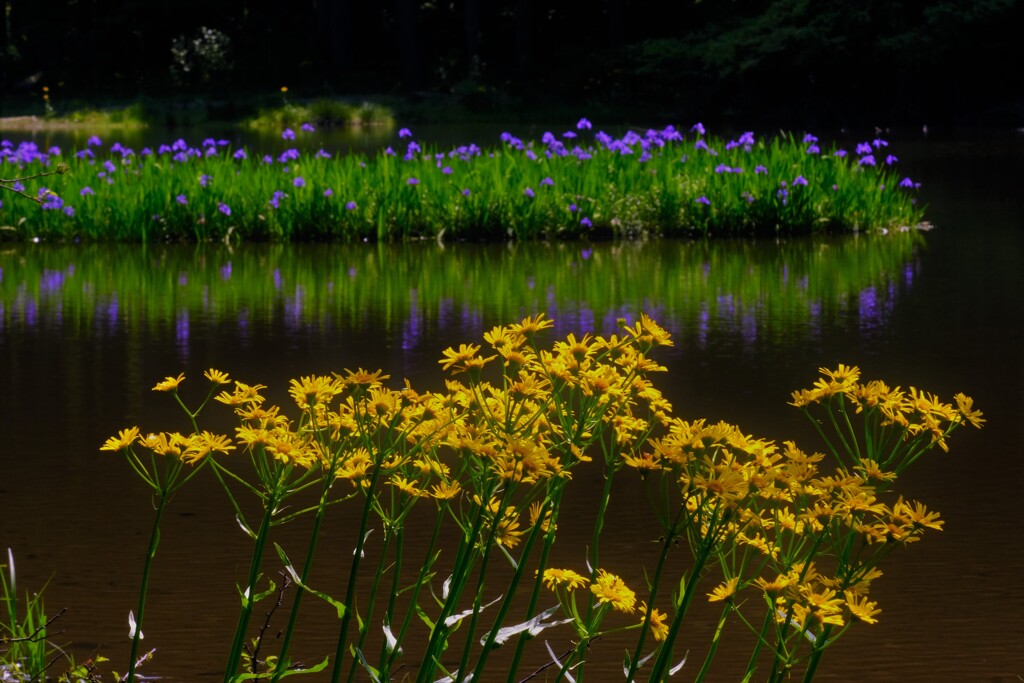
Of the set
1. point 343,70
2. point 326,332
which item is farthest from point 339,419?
point 343,70

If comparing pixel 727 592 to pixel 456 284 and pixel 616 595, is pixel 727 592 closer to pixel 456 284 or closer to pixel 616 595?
pixel 616 595

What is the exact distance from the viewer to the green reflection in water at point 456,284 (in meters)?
8.95

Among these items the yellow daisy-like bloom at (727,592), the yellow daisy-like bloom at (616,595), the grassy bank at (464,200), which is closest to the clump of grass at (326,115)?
the grassy bank at (464,200)

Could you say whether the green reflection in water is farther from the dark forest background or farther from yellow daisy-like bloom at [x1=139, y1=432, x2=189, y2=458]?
the dark forest background

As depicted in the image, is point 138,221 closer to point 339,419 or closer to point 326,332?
point 326,332

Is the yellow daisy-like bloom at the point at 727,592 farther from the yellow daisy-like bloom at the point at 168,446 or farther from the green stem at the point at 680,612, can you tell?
the yellow daisy-like bloom at the point at 168,446

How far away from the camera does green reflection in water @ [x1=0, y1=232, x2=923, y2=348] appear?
29.4ft

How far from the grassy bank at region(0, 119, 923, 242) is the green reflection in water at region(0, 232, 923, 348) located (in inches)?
15.7

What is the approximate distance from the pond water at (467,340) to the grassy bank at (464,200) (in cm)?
50

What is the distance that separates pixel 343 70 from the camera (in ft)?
134

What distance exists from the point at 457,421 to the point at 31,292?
792 cm

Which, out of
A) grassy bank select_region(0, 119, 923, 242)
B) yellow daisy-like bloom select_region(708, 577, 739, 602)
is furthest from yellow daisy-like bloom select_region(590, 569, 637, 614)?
grassy bank select_region(0, 119, 923, 242)

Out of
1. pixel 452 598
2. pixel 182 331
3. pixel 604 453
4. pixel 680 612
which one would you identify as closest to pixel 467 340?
pixel 182 331

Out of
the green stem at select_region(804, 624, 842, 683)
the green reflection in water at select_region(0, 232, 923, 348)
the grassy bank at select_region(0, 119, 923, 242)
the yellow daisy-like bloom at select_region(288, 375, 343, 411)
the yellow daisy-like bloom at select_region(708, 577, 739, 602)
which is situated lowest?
the green reflection in water at select_region(0, 232, 923, 348)
